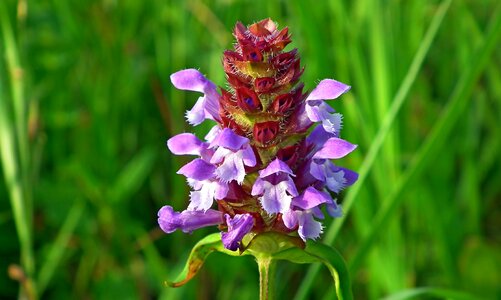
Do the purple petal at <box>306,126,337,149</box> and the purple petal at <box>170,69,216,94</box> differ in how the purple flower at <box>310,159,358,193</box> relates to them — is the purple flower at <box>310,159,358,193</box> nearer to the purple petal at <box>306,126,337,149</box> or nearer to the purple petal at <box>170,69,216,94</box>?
the purple petal at <box>306,126,337,149</box>

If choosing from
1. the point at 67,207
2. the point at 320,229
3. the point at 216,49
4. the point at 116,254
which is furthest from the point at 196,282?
the point at 320,229

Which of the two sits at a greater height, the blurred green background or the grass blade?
the grass blade

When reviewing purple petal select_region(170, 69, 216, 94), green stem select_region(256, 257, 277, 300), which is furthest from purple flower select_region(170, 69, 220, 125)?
green stem select_region(256, 257, 277, 300)

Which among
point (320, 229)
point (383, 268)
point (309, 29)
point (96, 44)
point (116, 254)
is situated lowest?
point (116, 254)

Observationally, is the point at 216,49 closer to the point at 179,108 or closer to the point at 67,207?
the point at 179,108

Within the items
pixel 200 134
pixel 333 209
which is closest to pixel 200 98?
pixel 333 209

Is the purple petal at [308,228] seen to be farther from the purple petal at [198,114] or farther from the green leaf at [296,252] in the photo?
the purple petal at [198,114]
